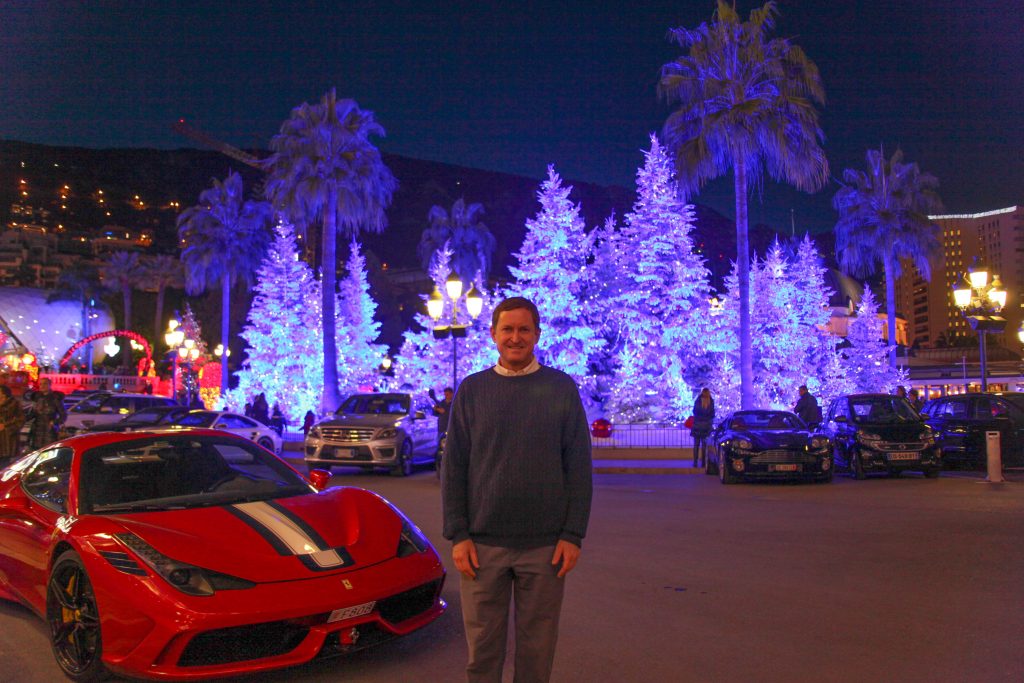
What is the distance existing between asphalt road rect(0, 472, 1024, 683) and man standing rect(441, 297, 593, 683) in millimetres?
1491

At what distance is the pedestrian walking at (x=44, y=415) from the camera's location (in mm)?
15992

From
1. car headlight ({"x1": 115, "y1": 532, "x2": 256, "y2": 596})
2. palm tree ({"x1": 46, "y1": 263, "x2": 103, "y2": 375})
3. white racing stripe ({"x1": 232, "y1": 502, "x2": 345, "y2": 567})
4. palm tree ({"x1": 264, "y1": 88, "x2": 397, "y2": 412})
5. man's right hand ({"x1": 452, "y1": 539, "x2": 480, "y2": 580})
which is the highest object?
palm tree ({"x1": 46, "y1": 263, "x2": 103, "y2": 375})

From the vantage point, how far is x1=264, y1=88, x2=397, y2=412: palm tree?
3143 cm

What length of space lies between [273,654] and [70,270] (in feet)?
358

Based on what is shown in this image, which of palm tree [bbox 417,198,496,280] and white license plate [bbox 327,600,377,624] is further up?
palm tree [bbox 417,198,496,280]

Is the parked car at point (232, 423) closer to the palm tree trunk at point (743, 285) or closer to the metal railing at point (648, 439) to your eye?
the metal railing at point (648, 439)

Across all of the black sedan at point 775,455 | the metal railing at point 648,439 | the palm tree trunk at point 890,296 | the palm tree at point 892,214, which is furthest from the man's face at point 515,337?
the palm tree at point 892,214

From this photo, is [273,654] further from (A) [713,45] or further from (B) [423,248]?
(B) [423,248]

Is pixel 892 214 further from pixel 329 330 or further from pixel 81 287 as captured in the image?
pixel 81 287

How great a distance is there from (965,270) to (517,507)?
98.1m

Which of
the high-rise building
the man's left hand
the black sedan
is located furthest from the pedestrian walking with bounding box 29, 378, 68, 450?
the high-rise building

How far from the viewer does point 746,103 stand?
24938mm

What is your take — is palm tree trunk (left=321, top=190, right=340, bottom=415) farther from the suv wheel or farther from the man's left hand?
the man's left hand

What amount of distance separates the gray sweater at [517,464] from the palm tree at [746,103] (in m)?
22.3
